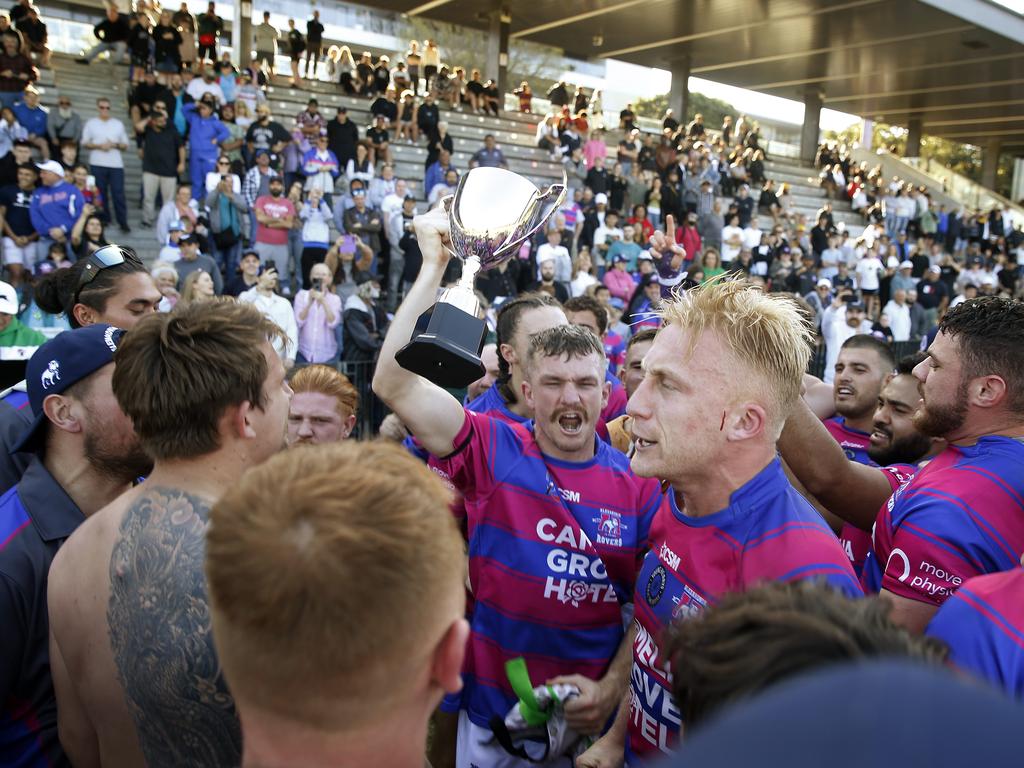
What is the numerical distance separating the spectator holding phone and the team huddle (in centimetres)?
584

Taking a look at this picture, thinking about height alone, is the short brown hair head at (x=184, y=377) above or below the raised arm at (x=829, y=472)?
above

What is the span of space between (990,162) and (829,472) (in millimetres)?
39613

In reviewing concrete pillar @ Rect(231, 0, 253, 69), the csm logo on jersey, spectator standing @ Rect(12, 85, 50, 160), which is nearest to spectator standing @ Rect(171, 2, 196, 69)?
concrete pillar @ Rect(231, 0, 253, 69)

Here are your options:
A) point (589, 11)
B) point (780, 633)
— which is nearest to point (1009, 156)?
point (589, 11)

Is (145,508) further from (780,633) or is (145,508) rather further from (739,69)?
(739,69)

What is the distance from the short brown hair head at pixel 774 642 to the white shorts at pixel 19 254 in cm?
999

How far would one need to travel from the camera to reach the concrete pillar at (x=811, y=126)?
28.0 meters

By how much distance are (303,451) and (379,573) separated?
28 centimetres

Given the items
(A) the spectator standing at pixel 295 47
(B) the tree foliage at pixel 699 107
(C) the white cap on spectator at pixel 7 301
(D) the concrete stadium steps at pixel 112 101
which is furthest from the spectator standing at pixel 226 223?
(B) the tree foliage at pixel 699 107

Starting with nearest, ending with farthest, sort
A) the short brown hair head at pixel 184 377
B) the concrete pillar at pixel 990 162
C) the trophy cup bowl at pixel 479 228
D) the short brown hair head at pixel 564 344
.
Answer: the short brown hair head at pixel 184 377, the trophy cup bowl at pixel 479 228, the short brown hair head at pixel 564 344, the concrete pillar at pixel 990 162

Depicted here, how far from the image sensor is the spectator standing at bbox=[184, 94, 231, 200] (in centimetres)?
1180

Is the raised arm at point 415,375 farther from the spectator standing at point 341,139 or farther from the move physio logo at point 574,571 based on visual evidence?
the spectator standing at point 341,139

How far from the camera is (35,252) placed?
30.5ft

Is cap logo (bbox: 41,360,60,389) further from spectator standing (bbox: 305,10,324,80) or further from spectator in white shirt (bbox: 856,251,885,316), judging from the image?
spectator standing (bbox: 305,10,324,80)
